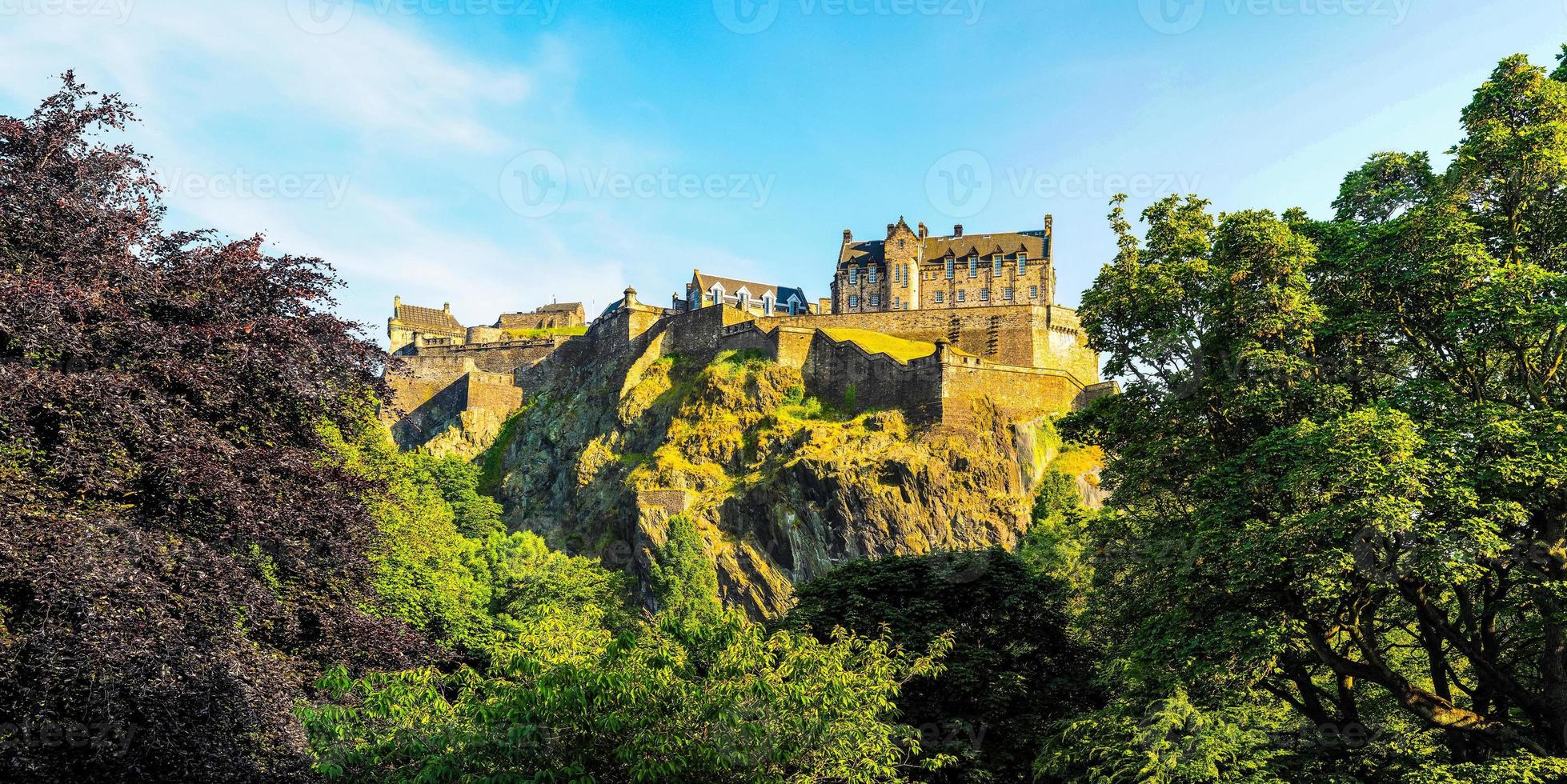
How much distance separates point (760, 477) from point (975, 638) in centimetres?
2661

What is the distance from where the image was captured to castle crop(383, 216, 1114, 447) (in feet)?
186

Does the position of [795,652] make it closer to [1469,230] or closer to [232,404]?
[232,404]

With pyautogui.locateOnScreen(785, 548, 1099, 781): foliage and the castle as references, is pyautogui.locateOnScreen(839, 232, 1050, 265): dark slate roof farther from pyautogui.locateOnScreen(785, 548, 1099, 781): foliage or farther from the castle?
pyautogui.locateOnScreen(785, 548, 1099, 781): foliage

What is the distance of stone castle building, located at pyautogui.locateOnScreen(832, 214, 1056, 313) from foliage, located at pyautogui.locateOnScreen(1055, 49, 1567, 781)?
53.5 metres

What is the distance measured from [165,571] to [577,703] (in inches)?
197

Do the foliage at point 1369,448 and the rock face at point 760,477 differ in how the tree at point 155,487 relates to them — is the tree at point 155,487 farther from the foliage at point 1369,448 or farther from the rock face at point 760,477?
the rock face at point 760,477

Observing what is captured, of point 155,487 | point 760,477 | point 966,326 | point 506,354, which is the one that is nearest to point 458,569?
point 760,477

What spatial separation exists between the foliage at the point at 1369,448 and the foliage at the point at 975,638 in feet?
16.6

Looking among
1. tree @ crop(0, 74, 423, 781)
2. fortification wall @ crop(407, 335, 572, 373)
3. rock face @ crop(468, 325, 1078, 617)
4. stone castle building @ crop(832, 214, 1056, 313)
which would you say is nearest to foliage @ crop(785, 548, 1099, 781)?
tree @ crop(0, 74, 423, 781)

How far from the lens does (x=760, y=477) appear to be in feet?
181

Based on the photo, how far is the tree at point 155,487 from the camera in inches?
481

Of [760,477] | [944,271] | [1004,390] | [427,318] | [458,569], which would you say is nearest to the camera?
[458,569]

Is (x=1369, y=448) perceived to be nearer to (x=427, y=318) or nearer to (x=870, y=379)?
(x=870, y=379)

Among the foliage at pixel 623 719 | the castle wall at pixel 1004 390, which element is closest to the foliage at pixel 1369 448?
the foliage at pixel 623 719
